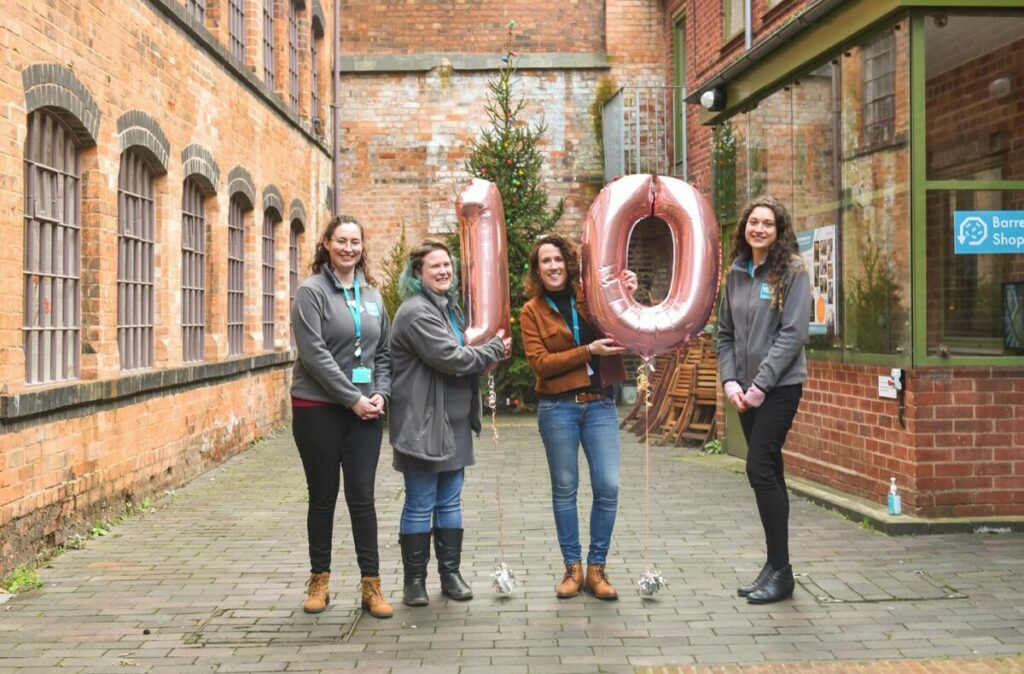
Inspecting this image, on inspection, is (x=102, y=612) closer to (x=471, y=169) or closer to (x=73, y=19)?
(x=73, y=19)

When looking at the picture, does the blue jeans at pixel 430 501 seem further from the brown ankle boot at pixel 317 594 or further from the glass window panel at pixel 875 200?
the glass window panel at pixel 875 200

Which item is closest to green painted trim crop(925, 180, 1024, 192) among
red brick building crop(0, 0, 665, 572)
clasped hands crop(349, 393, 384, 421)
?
clasped hands crop(349, 393, 384, 421)

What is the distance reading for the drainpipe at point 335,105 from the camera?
20.0 m

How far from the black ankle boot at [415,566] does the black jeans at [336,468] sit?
199 mm

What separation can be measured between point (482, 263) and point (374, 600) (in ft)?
6.02

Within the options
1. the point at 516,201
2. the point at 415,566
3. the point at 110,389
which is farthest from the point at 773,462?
the point at 516,201

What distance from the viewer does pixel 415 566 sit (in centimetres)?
607

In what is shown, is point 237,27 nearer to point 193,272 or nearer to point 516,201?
point 193,272

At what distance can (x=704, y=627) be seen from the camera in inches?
220

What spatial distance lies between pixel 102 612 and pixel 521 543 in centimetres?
285

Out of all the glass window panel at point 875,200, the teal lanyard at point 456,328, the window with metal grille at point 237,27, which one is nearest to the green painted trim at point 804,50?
the glass window panel at point 875,200

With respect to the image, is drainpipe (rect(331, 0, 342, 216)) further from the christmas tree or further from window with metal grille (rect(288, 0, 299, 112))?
the christmas tree

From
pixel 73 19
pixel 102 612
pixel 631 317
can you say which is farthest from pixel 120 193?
pixel 631 317

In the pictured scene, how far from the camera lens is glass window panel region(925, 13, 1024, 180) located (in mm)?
8125
